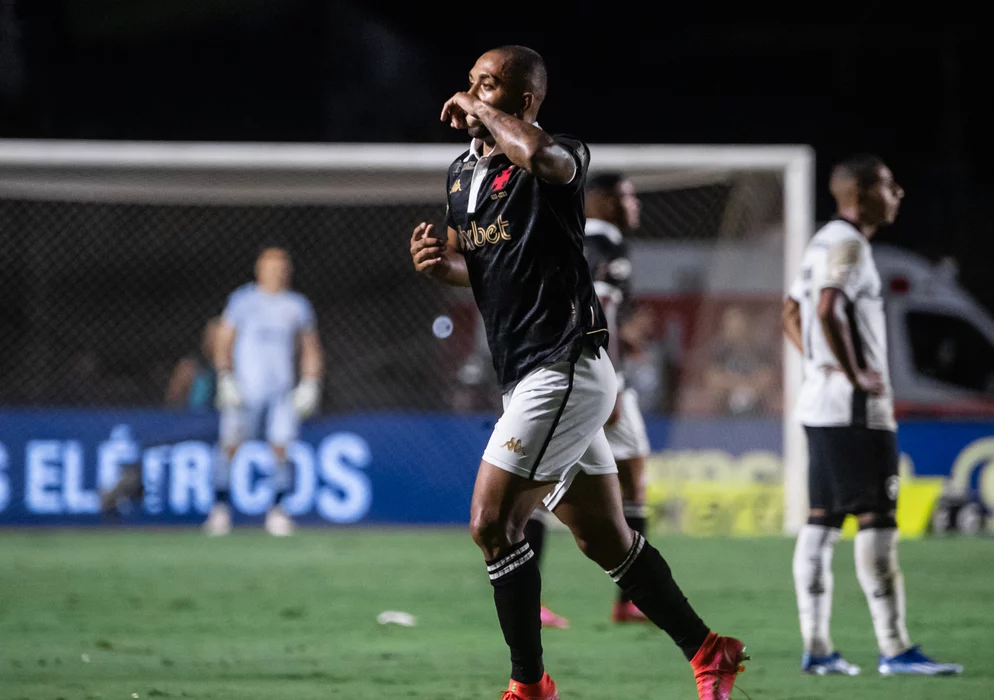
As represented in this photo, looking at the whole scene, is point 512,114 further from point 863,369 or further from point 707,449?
point 707,449

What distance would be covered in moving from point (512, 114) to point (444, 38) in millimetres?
20134

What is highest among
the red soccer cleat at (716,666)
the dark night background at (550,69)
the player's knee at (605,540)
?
the dark night background at (550,69)

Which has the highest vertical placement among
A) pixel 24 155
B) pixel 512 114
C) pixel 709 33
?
pixel 709 33

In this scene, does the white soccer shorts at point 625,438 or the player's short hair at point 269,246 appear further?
the player's short hair at point 269,246

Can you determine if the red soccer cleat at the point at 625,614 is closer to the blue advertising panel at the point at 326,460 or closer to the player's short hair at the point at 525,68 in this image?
the player's short hair at the point at 525,68

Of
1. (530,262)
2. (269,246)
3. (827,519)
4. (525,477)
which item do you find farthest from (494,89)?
(269,246)

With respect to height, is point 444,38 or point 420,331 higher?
point 444,38

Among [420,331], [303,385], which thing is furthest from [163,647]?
[420,331]

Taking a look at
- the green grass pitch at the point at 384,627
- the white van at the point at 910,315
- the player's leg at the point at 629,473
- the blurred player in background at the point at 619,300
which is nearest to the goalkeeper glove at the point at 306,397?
the green grass pitch at the point at 384,627

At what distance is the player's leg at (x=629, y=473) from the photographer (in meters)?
7.30

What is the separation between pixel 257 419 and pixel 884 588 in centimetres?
808

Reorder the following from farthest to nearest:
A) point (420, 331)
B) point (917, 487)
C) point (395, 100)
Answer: point (395, 100)
point (420, 331)
point (917, 487)

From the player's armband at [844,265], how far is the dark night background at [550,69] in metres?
16.7

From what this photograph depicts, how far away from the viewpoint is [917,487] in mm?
12391
